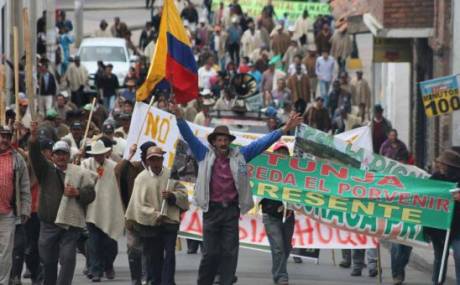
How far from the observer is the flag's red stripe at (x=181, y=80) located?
62.4 ft

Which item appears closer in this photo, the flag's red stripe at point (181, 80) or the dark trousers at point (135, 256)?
the dark trousers at point (135, 256)

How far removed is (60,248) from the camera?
1645cm

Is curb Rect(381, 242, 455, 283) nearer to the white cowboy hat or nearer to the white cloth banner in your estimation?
the white cloth banner

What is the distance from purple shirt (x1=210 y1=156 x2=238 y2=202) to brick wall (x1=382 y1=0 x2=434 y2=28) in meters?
14.1

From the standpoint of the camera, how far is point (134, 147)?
713 inches

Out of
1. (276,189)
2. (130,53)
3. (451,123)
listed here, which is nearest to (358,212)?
(276,189)

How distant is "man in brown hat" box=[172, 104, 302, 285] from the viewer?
1623cm

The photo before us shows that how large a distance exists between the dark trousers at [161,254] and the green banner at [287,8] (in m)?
35.5

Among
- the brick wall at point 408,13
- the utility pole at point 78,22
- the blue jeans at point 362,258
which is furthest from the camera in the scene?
the utility pole at point 78,22

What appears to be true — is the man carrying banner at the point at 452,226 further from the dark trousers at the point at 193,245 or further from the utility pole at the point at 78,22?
the utility pole at the point at 78,22

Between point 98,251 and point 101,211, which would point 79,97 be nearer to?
point 98,251

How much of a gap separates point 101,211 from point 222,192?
2822 millimetres

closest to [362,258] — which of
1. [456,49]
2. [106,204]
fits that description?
[106,204]

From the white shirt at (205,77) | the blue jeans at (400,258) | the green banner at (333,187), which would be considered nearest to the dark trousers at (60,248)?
the green banner at (333,187)
